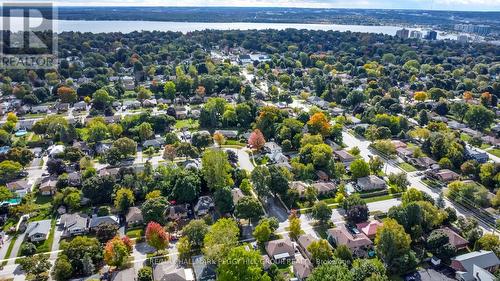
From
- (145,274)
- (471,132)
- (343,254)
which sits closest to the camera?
(145,274)

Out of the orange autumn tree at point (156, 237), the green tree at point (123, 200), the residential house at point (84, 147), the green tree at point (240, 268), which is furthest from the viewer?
the residential house at point (84, 147)

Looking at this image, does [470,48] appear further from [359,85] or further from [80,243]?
[80,243]

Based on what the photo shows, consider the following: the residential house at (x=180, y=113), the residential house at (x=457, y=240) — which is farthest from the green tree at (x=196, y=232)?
the residential house at (x=180, y=113)

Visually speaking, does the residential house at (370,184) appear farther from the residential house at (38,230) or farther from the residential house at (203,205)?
the residential house at (38,230)

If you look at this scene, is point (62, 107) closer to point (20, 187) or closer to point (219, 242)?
point (20, 187)

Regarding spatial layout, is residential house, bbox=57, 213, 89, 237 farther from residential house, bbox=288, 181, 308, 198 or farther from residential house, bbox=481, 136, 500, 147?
residential house, bbox=481, 136, 500, 147

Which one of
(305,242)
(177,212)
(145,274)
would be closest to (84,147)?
(177,212)

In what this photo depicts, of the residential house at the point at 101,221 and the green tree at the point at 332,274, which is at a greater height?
the green tree at the point at 332,274

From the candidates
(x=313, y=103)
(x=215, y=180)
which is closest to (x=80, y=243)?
(x=215, y=180)
